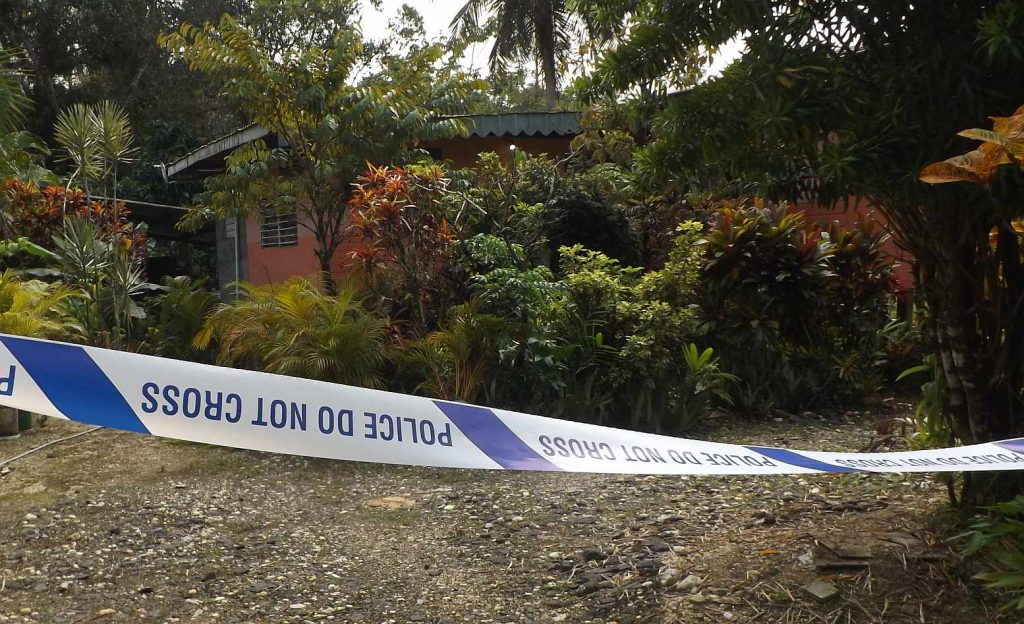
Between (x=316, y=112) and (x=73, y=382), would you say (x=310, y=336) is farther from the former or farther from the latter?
(x=73, y=382)

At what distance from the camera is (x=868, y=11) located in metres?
3.38

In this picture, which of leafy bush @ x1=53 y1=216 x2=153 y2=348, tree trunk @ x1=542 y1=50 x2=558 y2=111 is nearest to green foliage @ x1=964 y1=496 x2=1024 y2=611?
leafy bush @ x1=53 y1=216 x2=153 y2=348

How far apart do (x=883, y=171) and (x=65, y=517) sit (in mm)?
4771

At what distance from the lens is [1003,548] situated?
334 cm

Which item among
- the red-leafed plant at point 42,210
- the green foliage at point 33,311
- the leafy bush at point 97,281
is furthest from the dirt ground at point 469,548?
the red-leafed plant at point 42,210

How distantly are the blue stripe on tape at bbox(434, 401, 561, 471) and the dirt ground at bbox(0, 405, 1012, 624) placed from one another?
1.12 metres

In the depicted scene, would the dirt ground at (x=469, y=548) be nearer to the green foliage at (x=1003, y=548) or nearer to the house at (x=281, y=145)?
the green foliage at (x=1003, y=548)

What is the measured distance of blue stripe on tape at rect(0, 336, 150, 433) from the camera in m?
2.80

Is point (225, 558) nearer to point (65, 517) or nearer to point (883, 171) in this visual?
point (65, 517)

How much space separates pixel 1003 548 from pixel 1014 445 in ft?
1.32

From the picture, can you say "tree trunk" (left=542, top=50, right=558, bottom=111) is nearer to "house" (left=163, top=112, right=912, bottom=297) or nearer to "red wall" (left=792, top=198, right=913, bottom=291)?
"house" (left=163, top=112, right=912, bottom=297)

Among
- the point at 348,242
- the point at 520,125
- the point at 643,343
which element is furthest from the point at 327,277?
the point at 643,343

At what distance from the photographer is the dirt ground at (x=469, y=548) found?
364 cm

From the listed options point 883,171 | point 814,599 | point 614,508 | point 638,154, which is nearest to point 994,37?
point 883,171
